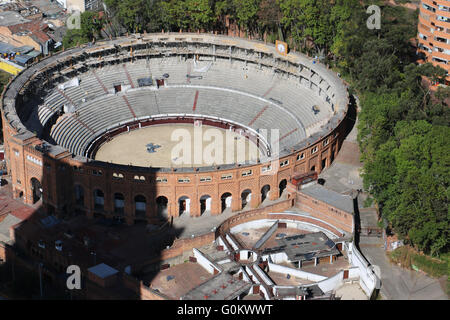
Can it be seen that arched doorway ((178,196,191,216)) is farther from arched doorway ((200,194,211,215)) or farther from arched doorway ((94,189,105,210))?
arched doorway ((94,189,105,210))

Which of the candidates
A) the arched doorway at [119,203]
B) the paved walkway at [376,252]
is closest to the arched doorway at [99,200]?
the arched doorway at [119,203]

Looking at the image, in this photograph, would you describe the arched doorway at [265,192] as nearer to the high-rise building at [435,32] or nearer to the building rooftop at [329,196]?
the building rooftop at [329,196]

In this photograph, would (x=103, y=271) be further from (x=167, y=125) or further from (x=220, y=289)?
(x=167, y=125)

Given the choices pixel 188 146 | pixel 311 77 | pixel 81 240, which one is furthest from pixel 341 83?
pixel 81 240

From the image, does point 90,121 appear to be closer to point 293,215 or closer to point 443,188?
point 293,215

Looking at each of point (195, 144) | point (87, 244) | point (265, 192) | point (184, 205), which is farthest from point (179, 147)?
point (87, 244)
